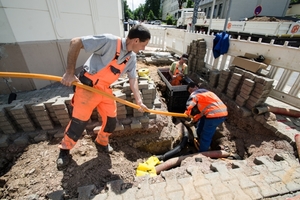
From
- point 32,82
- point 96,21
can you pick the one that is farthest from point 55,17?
point 32,82

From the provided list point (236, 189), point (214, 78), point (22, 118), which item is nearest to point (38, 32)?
point (22, 118)

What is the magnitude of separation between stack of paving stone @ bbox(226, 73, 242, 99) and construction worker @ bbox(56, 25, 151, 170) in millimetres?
2500

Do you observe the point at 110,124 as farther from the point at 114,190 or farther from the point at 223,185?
the point at 223,185

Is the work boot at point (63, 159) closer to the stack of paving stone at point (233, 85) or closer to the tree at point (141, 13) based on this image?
the stack of paving stone at point (233, 85)

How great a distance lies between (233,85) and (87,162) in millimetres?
3543

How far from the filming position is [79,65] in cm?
484

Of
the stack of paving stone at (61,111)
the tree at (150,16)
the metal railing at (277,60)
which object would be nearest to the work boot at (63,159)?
the stack of paving stone at (61,111)

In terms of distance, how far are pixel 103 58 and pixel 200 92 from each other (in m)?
2.09

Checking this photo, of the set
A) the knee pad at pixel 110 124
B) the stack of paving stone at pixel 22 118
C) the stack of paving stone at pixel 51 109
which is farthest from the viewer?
the stack of paving stone at pixel 51 109

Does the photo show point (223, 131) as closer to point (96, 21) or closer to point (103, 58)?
point (103, 58)

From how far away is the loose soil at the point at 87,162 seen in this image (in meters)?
2.07

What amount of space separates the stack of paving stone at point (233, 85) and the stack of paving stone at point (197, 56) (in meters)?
1.81

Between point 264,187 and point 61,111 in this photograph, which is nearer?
point 264,187

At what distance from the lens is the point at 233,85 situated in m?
3.45
